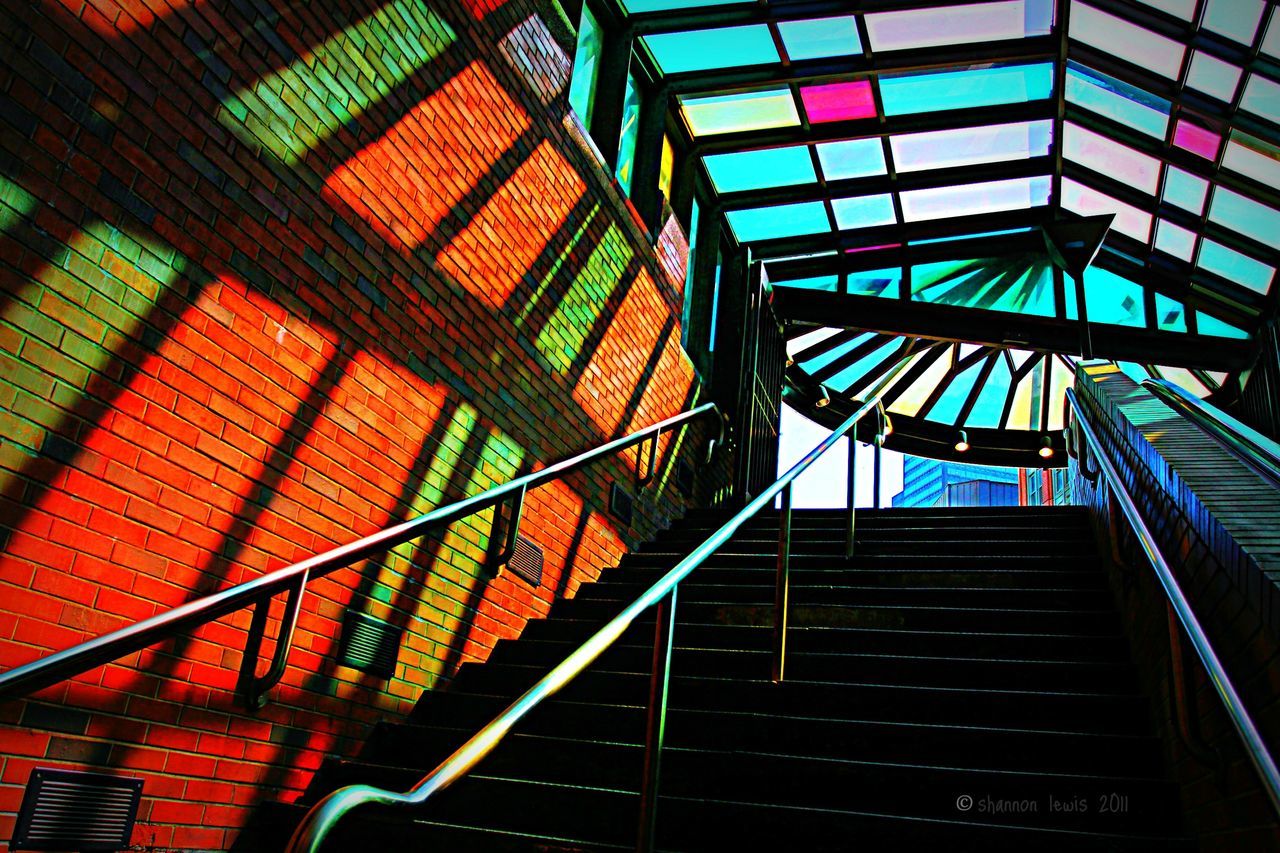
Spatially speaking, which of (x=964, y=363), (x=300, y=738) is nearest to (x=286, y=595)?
(x=300, y=738)

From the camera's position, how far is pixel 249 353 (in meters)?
3.26

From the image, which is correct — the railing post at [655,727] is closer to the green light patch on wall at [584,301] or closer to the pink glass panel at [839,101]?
the green light patch on wall at [584,301]

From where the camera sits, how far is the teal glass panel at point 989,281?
34.1ft

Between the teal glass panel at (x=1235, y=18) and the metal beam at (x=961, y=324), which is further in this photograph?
the metal beam at (x=961, y=324)

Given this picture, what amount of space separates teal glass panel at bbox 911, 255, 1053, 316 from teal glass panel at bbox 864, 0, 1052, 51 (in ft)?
10.6

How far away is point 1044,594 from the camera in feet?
13.3

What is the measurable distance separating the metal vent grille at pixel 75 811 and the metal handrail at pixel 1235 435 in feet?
10.7

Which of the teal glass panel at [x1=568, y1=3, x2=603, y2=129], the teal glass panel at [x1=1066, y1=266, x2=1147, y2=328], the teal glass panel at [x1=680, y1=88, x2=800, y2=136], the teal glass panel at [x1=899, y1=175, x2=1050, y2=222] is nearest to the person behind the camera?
the teal glass panel at [x1=568, y1=3, x2=603, y2=129]

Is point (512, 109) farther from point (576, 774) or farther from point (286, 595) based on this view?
point (576, 774)

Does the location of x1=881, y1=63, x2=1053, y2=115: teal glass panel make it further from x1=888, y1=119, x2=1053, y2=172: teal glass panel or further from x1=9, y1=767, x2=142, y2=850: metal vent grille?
x1=9, y1=767, x2=142, y2=850: metal vent grille

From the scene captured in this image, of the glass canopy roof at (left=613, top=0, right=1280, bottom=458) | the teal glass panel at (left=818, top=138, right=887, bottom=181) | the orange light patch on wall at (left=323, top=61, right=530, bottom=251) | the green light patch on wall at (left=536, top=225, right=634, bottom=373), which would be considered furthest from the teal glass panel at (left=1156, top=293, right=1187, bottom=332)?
the orange light patch on wall at (left=323, top=61, right=530, bottom=251)

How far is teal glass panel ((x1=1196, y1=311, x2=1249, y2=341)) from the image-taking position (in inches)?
378

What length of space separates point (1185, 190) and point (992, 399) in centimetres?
420

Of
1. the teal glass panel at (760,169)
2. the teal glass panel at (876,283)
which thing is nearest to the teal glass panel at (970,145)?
the teal glass panel at (760,169)
